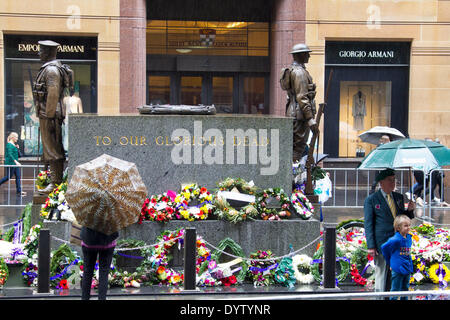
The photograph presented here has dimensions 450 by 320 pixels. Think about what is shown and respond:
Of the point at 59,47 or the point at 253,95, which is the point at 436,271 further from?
the point at 59,47

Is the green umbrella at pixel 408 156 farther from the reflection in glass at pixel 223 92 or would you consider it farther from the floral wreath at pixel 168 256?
the reflection in glass at pixel 223 92

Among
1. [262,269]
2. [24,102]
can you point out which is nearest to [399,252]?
→ [262,269]

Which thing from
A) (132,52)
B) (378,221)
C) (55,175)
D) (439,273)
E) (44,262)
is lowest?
(439,273)

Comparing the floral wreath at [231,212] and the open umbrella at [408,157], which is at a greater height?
the open umbrella at [408,157]

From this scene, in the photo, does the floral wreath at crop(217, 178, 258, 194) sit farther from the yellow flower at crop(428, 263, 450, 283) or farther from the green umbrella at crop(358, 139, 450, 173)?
the yellow flower at crop(428, 263, 450, 283)

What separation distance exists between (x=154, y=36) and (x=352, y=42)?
233 inches

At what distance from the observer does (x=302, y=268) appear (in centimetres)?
1141

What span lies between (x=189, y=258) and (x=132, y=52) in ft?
41.0

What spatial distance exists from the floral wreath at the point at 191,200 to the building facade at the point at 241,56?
1035cm

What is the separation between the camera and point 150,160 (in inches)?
481

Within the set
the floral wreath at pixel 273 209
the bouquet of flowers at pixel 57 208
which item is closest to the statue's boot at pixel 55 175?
the bouquet of flowers at pixel 57 208

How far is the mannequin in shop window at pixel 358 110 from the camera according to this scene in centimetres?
2367

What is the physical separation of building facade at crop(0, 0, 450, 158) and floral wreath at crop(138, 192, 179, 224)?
34.3 ft

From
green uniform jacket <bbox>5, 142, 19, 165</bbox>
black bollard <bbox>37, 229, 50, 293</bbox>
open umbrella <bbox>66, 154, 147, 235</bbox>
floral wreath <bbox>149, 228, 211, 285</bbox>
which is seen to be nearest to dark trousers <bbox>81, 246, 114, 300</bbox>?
open umbrella <bbox>66, 154, 147, 235</bbox>
